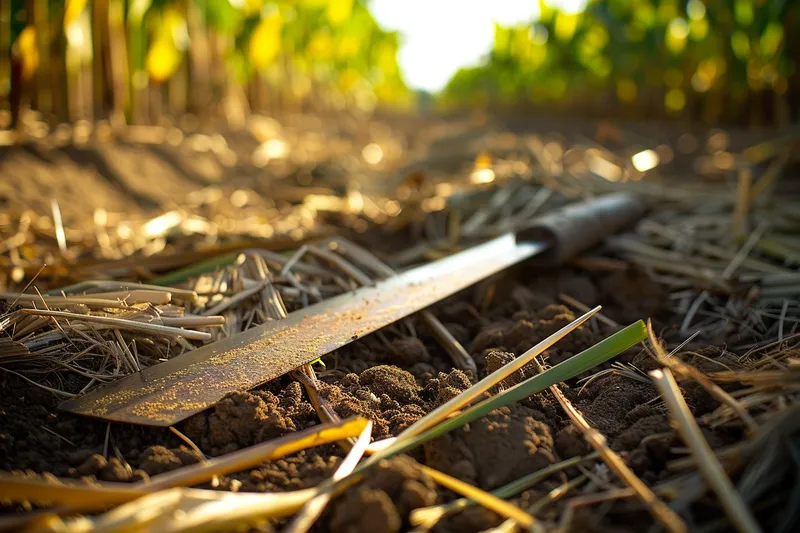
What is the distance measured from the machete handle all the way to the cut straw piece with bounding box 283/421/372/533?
5.01 feet

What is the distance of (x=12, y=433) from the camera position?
1.40 m

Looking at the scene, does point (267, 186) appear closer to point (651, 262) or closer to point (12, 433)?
point (651, 262)

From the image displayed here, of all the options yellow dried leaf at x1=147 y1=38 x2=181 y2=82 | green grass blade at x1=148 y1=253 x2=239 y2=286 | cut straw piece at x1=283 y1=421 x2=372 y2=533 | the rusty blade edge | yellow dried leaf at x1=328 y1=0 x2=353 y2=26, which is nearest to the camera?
cut straw piece at x1=283 y1=421 x2=372 y2=533

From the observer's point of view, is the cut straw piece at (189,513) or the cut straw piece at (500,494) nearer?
the cut straw piece at (189,513)

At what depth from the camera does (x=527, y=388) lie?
4.74 ft

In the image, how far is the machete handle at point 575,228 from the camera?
268 centimetres

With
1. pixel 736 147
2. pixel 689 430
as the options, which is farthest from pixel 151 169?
pixel 736 147

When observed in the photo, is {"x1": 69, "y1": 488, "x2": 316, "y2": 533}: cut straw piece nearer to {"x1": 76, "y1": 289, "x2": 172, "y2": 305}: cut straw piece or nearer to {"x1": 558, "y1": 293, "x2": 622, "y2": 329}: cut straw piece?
{"x1": 76, "y1": 289, "x2": 172, "y2": 305}: cut straw piece

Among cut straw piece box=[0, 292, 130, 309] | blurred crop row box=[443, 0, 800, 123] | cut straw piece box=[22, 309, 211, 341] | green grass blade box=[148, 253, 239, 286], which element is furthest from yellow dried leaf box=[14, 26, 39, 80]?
blurred crop row box=[443, 0, 800, 123]

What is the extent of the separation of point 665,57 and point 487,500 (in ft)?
39.4

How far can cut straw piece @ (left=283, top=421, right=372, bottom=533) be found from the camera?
111 centimetres

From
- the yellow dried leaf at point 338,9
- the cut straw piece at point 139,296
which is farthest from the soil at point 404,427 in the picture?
the yellow dried leaf at point 338,9

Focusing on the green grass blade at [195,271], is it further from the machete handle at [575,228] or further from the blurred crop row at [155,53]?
the blurred crop row at [155,53]

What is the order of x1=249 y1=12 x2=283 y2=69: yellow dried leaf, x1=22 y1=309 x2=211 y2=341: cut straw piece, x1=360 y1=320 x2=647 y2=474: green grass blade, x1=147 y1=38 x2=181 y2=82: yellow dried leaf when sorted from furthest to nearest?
x1=249 y1=12 x2=283 y2=69: yellow dried leaf → x1=147 y1=38 x2=181 y2=82: yellow dried leaf → x1=22 y1=309 x2=211 y2=341: cut straw piece → x1=360 y1=320 x2=647 y2=474: green grass blade
